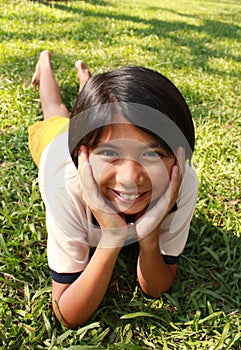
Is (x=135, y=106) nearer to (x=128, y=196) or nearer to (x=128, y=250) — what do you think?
(x=128, y=196)

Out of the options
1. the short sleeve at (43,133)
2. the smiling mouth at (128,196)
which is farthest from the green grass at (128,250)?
the smiling mouth at (128,196)

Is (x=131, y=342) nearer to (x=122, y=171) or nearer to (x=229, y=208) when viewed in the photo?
(x=122, y=171)

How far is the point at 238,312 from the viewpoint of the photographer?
74.7 inches

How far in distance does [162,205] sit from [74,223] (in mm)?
377

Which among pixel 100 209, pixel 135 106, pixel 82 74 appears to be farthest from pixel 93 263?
pixel 82 74

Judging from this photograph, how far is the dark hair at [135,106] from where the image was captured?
1473mm

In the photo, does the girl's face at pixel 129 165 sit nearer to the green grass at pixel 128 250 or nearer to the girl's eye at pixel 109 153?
the girl's eye at pixel 109 153

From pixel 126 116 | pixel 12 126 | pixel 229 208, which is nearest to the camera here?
pixel 126 116

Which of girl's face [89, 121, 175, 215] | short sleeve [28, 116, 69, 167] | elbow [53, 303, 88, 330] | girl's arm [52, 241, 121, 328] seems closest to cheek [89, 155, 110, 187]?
girl's face [89, 121, 175, 215]

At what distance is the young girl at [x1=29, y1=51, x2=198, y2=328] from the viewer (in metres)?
1.49

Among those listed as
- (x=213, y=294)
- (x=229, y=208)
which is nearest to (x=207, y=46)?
(x=229, y=208)

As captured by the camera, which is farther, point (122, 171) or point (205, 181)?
point (205, 181)

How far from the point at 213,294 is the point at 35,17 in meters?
4.84

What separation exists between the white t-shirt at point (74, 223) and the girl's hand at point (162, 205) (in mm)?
186
